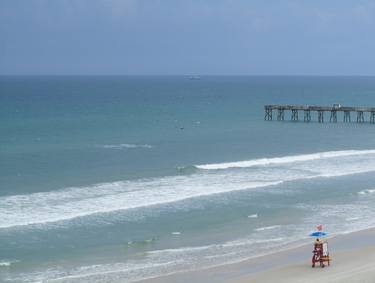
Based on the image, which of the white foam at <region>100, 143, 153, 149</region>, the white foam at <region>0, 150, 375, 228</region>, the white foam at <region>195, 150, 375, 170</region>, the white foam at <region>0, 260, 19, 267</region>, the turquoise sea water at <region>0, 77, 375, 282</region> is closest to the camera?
the white foam at <region>0, 260, 19, 267</region>

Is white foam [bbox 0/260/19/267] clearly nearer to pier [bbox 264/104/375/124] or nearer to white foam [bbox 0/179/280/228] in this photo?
white foam [bbox 0/179/280/228]

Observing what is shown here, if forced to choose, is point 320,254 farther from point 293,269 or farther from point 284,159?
point 284,159

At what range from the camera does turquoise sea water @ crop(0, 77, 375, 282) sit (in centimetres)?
2405

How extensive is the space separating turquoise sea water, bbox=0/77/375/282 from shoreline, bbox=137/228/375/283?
714 millimetres

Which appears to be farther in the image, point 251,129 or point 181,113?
point 181,113

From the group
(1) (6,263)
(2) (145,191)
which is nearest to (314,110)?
(2) (145,191)

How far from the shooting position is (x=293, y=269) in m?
22.3

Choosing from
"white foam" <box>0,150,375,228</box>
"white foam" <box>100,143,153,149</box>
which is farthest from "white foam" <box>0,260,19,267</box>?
"white foam" <box>100,143,153,149</box>

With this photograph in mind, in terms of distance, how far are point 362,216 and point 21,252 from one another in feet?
46.0

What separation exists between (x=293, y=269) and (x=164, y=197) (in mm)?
11531

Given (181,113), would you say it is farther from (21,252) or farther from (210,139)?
(21,252)

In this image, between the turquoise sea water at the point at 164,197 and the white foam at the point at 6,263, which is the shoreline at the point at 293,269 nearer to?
the turquoise sea water at the point at 164,197

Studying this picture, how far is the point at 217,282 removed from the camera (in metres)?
20.9

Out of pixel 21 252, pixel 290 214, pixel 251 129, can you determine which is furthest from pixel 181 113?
pixel 21 252
